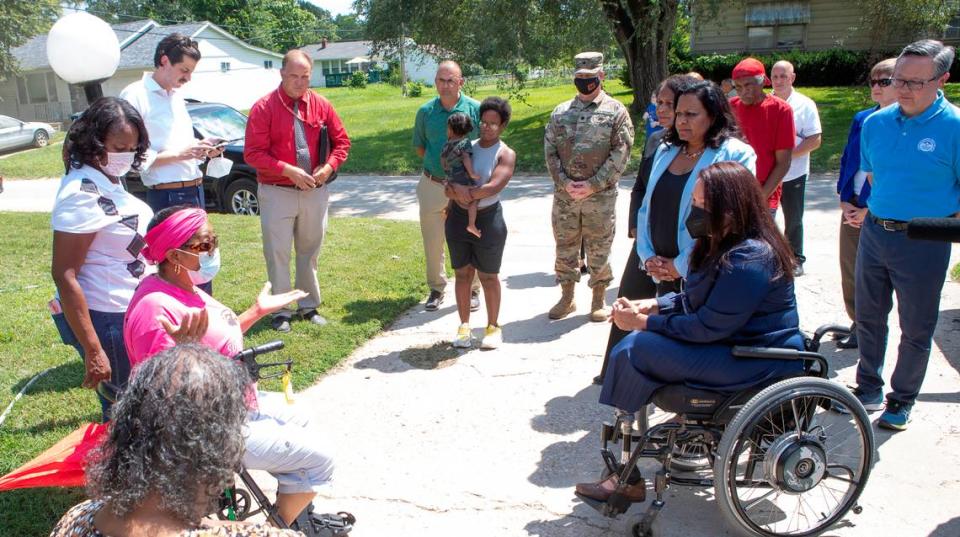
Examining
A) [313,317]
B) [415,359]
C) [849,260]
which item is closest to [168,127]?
[313,317]

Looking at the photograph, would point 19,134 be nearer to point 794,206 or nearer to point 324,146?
point 324,146

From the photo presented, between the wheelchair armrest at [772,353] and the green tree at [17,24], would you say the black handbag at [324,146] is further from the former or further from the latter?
the green tree at [17,24]

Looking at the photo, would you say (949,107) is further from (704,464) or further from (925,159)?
(704,464)

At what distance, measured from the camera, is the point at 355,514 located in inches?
153

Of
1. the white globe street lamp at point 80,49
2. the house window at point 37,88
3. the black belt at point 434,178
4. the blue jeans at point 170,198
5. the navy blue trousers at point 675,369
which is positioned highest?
the house window at point 37,88

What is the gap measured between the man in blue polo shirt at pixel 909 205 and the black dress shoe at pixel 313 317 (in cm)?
396

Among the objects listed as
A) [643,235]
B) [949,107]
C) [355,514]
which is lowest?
[355,514]

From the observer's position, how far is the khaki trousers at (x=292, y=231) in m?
6.34

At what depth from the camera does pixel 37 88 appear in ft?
146

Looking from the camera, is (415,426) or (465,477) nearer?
(465,477)

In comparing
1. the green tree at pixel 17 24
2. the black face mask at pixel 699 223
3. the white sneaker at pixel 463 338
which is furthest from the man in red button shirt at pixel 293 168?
the green tree at pixel 17 24

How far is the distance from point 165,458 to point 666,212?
313cm

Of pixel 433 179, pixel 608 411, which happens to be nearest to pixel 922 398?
pixel 608 411

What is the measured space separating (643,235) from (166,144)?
10.7ft
